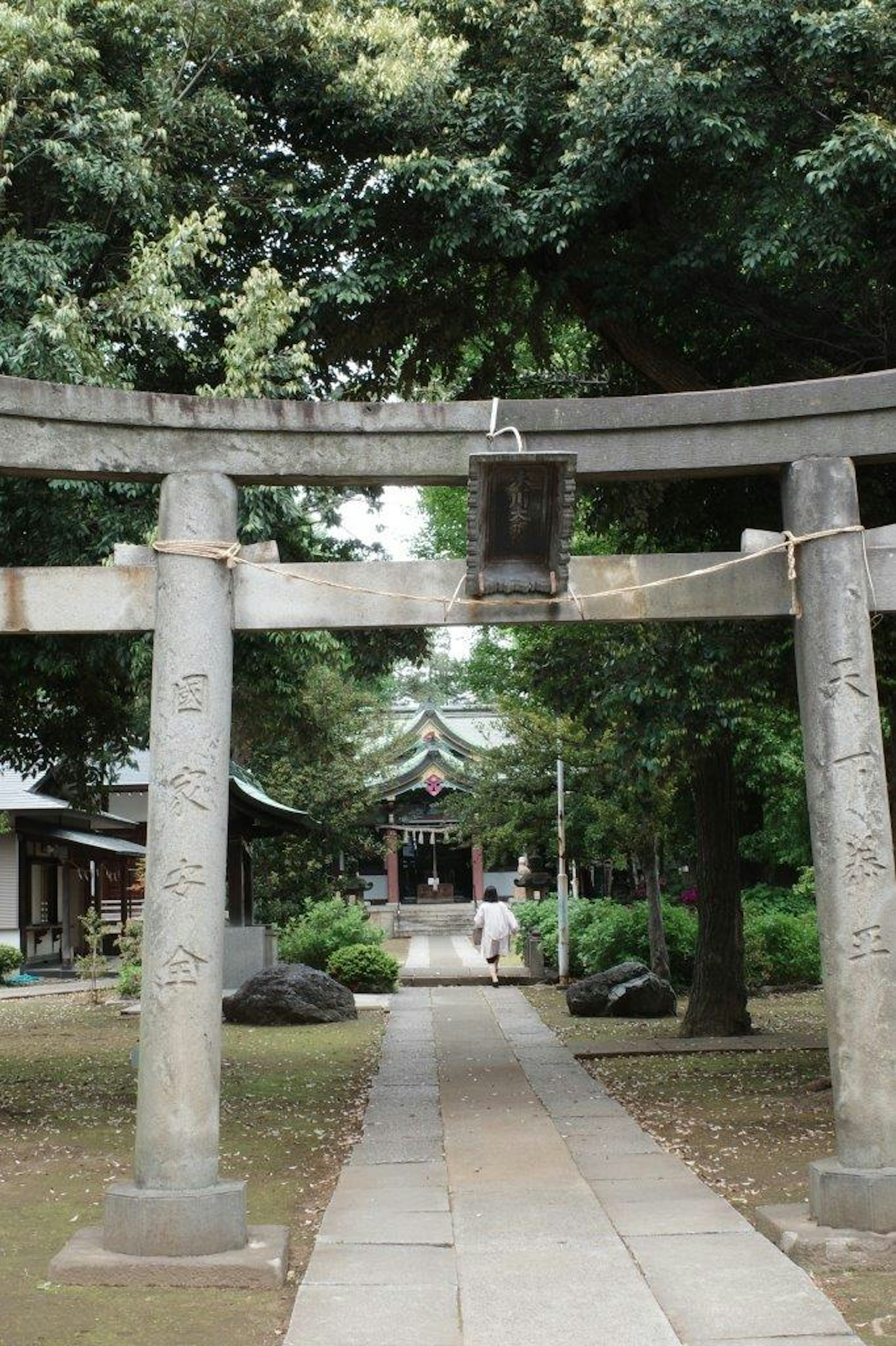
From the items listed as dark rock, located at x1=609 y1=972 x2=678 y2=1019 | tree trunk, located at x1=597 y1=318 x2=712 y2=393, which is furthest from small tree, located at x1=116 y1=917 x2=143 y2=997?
tree trunk, located at x1=597 y1=318 x2=712 y2=393

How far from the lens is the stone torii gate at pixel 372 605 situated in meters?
6.06

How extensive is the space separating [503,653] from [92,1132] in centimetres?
1715

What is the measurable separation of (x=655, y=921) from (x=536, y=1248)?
14.0m

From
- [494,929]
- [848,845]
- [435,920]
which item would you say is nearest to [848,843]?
[848,845]

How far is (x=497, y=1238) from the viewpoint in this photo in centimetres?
634

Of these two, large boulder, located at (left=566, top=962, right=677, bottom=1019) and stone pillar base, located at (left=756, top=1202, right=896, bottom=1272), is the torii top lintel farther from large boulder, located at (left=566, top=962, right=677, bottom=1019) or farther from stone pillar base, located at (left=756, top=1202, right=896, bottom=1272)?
large boulder, located at (left=566, top=962, right=677, bottom=1019)

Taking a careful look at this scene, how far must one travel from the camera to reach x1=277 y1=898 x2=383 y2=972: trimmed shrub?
71.8 feet

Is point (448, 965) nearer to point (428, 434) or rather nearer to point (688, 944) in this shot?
point (688, 944)

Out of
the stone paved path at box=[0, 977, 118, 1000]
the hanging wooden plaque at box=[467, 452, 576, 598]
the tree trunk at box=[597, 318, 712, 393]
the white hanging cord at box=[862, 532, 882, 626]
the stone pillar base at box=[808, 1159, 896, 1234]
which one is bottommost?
the stone paved path at box=[0, 977, 118, 1000]

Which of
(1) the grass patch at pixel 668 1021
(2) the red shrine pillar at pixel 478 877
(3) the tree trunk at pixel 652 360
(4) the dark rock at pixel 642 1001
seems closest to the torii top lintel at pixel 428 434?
(3) the tree trunk at pixel 652 360

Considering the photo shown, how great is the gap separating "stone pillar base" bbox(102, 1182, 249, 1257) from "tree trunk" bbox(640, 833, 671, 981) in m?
14.1

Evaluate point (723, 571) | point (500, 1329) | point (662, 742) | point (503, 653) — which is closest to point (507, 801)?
point (503, 653)

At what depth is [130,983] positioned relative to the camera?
66.6 feet

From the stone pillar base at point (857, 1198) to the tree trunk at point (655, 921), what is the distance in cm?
1336
